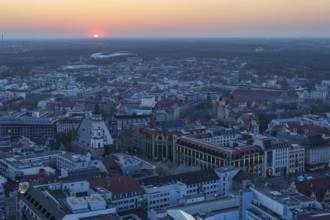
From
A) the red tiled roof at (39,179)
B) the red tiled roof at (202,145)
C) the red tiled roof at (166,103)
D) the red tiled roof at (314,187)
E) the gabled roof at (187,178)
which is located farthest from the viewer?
the red tiled roof at (166,103)

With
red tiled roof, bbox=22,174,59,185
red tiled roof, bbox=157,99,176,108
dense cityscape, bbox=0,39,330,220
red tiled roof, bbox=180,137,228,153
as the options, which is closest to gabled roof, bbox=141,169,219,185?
dense cityscape, bbox=0,39,330,220

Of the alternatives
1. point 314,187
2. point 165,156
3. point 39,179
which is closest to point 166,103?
point 165,156

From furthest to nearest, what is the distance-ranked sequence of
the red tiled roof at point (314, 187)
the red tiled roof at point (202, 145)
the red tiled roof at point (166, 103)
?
the red tiled roof at point (166, 103)
the red tiled roof at point (202, 145)
the red tiled roof at point (314, 187)

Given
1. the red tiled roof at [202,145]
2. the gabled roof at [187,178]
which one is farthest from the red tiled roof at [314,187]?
the red tiled roof at [202,145]

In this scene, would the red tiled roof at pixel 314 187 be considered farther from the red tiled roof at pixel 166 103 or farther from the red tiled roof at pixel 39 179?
the red tiled roof at pixel 166 103

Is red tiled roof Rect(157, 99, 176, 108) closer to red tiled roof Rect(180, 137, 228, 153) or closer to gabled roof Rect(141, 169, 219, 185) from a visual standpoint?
red tiled roof Rect(180, 137, 228, 153)

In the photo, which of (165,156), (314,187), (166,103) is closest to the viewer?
(314,187)

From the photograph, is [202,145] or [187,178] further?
[202,145]

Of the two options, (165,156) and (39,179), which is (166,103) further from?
(39,179)

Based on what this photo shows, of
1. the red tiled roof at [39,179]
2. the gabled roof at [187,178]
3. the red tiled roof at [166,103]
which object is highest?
the red tiled roof at [39,179]

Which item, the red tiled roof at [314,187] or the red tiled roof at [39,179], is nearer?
the red tiled roof at [314,187]

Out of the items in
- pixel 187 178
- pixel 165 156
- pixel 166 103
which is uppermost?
pixel 187 178
